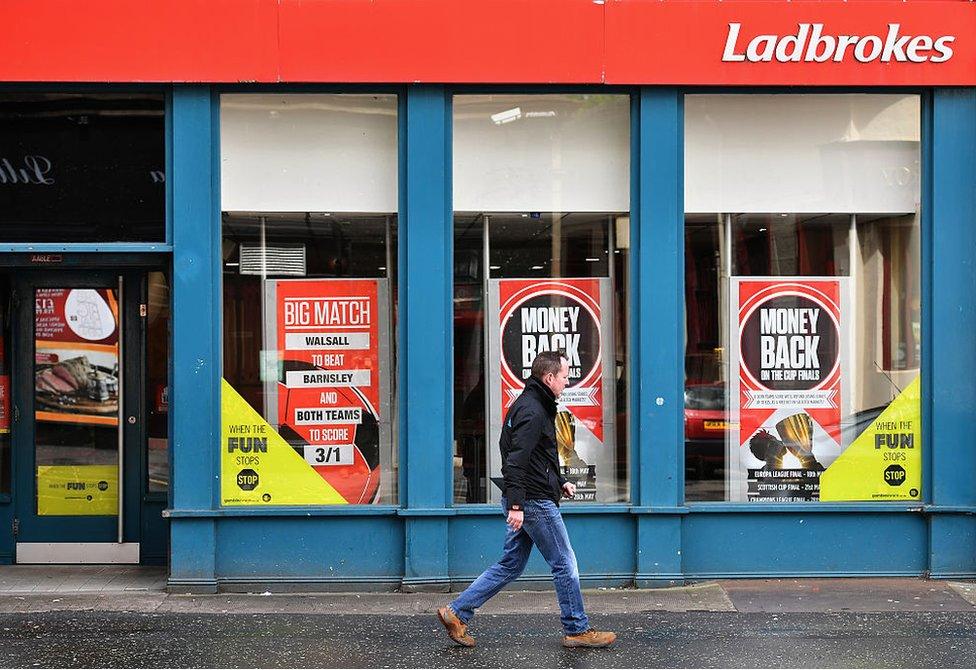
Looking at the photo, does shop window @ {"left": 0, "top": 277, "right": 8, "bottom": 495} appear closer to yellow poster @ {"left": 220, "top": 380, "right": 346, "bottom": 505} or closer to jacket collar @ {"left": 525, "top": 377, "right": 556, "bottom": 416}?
yellow poster @ {"left": 220, "top": 380, "right": 346, "bottom": 505}

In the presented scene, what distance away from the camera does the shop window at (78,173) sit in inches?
356

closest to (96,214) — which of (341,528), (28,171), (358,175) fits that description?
(28,171)

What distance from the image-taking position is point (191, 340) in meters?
8.70

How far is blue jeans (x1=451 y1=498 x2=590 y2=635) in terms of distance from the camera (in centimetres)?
696

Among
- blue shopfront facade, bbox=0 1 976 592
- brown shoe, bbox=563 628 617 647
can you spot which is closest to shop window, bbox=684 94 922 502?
blue shopfront facade, bbox=0 1 976 592

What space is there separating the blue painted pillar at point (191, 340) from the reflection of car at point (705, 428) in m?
3.49

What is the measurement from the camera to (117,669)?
6.67 m

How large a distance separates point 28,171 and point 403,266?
294 cm

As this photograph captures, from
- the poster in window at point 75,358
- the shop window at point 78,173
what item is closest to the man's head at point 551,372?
the shop window at point 78,173

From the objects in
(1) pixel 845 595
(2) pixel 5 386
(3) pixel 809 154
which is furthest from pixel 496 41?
(2) pixel 5 386

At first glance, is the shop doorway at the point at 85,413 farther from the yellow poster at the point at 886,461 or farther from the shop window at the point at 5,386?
the yellow poster at the point at 886,461

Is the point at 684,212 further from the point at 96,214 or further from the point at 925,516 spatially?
the point at 96,214

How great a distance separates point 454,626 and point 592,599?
1.69 meters

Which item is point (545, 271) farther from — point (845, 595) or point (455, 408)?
point (845, 595)
